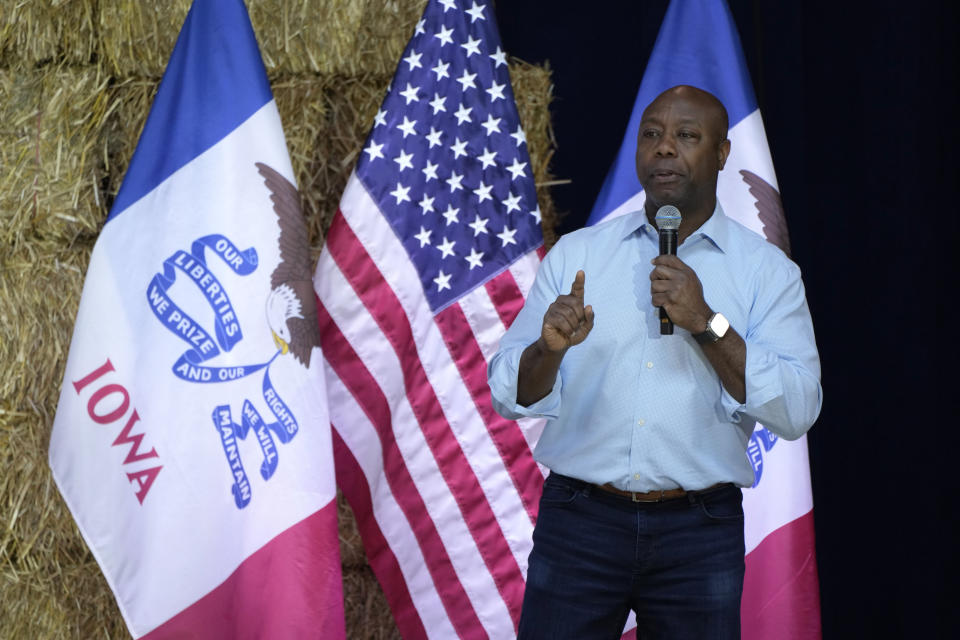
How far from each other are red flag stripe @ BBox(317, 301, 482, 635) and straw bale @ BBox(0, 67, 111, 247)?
708 millimetres

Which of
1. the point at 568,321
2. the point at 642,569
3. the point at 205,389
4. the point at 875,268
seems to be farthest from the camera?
the point at 875,268

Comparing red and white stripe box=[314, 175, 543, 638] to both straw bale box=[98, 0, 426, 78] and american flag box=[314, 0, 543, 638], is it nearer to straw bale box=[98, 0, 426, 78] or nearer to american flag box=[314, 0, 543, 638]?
american flag box=[314, 0, 543, 638]

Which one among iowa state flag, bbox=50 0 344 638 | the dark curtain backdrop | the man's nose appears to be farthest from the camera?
the dark curtain backdrop

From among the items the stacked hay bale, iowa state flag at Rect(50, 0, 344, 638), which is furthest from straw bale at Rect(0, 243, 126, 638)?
iowa state flag at Rect(50, 0, 344, 638)

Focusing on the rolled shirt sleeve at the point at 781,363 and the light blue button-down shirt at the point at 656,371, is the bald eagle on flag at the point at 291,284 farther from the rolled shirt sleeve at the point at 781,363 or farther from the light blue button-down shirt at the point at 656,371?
the rolled shirt sleeve at the point at 781,363

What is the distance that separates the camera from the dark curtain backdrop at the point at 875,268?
3.05m

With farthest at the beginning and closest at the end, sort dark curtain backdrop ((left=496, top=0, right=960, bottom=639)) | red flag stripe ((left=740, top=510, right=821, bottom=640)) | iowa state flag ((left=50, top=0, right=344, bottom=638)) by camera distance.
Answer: dark curtain backdrop ((left=496, top=0, right=960, bottom=639)), red flag stripe ((left=740, top=510, right=821, bottom=640)), iowa state flag ((left=50, top=0, right=344, bottom=638))

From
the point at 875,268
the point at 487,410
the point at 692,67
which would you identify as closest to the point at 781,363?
the point at 487,410

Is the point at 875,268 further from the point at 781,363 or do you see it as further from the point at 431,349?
the point at 781,363

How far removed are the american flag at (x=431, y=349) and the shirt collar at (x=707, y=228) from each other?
749 millimetres

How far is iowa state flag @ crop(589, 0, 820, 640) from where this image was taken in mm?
2656

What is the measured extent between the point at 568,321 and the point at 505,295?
1.05 m

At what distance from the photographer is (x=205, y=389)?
8.20 ft

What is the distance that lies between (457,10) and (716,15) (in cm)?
70
